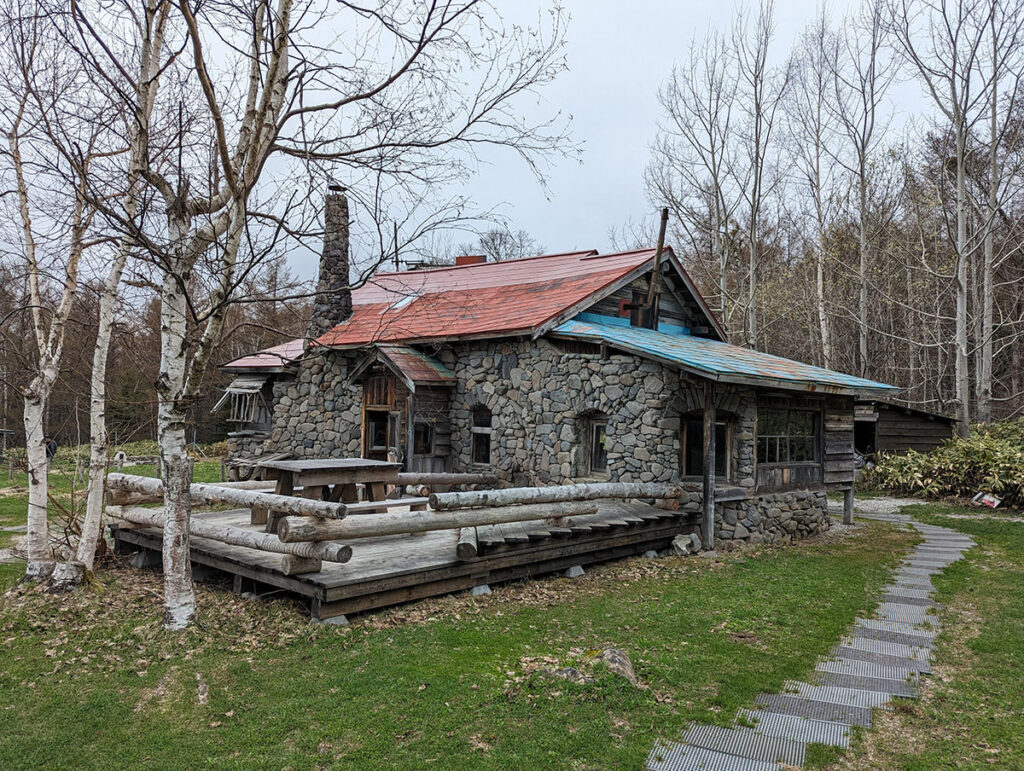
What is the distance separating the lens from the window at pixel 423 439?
13164 mm

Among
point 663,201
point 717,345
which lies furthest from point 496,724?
point 663,201

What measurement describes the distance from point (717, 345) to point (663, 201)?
11.7 m

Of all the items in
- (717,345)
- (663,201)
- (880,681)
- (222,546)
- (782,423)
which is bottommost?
(880,681)

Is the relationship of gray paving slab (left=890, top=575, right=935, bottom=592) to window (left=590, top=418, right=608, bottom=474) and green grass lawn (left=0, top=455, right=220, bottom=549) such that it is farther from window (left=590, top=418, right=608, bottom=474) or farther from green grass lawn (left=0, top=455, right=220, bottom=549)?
green grass lawn (left=0, top=455, right=220, bottom=549)

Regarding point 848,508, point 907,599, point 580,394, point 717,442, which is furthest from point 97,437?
point 848,508

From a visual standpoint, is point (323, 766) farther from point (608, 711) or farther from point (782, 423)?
point (782, 423)

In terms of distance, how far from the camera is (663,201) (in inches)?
952

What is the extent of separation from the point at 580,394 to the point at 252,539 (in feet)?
19.6

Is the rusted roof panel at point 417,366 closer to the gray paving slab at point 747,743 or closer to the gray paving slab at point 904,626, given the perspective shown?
the gray paving slab at point 904,626

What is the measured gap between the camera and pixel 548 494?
8625mm

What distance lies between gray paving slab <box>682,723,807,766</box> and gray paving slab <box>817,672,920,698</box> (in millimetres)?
1290

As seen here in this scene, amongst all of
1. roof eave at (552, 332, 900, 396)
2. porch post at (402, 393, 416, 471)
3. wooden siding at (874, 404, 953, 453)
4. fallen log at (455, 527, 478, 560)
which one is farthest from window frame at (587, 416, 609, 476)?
wooden siding at (874, 404, 953, 453)

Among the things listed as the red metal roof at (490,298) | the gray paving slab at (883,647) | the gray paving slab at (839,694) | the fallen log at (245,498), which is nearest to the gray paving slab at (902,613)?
the gray paving slab at (883,647)

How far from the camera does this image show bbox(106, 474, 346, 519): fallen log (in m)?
6.47
